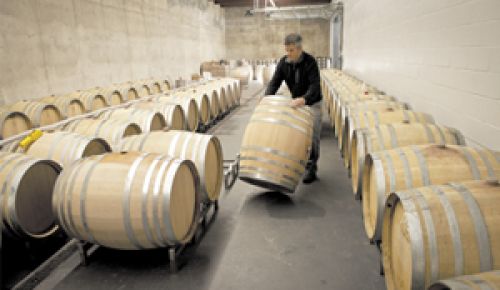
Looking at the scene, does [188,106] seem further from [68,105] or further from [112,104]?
[112,104]

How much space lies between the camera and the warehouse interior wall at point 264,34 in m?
22.2

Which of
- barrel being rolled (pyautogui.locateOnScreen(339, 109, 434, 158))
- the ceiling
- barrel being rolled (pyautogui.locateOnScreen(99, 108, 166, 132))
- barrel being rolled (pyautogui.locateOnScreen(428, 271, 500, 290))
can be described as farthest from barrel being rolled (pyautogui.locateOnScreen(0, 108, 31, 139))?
the ceiling

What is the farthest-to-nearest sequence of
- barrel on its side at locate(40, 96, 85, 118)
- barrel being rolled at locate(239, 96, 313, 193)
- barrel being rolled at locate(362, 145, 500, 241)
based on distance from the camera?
barrel on its side at locate(40, 96, 85, 118), barrel being rolled at locate(239, 96, 313, 193), barrel being rolled at locate(362, 145, 500, 241)

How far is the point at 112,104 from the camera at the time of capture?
7480mm

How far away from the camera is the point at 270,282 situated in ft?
8.09

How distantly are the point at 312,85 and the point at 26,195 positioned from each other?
10.6 feet

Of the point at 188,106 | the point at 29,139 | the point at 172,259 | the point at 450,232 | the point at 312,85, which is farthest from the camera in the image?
the point at 188,106

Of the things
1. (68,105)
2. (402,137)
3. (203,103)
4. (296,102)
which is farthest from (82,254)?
(203,103)

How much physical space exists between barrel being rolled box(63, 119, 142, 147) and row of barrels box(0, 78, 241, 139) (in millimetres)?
1245

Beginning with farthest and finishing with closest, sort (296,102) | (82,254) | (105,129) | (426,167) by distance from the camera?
(105,129) < (296,102) < (82,254) < (426,167)

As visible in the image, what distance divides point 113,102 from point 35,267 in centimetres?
551

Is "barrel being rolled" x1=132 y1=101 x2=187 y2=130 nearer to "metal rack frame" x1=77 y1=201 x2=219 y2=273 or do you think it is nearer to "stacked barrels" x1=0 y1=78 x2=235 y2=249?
"stacked barrels" x1=0 y1=78 x2=235 y2=249

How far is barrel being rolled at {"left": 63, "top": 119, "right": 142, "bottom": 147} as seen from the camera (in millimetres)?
3742

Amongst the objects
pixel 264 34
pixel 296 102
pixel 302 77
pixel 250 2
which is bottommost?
pixel 296 102
